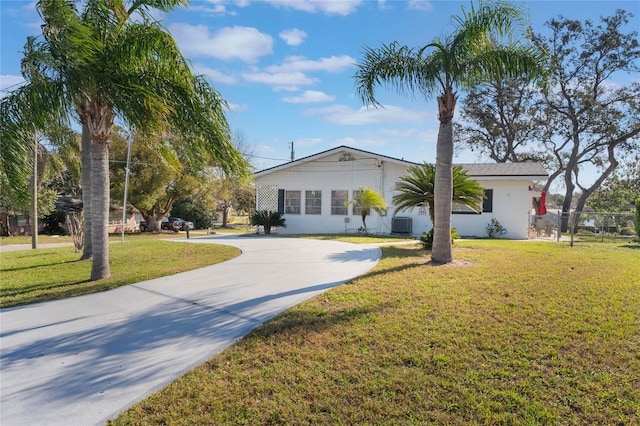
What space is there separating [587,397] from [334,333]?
2.28 metres

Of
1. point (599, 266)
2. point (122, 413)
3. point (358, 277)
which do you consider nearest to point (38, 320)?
point (122, 413)

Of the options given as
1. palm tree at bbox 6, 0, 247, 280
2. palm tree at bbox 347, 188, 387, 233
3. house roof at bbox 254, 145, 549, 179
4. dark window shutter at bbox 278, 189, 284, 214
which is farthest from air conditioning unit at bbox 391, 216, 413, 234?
palm tree at bbox 6, 0, 247, 280

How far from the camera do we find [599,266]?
7.97 meters

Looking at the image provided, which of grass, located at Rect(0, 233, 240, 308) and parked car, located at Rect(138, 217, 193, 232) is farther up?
parked car, located at Rect(138, 217, 193, 232)

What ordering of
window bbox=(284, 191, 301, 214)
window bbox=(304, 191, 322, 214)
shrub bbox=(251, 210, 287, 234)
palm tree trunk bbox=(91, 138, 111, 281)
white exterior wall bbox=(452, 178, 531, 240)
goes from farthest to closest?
window bbox=(284, 191, 301, 214) < window bbox=(304, 191, 322, 214) < shrub bbox=(251, 210, 287, 234) < white exterior wall bbox=(452, 178, 531, 240) < palm tree trunk bbox=(91, 138, 111, 281)

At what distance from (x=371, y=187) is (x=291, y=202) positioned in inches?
165

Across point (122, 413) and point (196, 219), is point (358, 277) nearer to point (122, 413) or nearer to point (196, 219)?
point (122, 413)

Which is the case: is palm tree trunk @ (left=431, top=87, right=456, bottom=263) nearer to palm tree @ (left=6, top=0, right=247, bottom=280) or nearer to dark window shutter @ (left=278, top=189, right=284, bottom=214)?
palm tree @ (left=6, top=0, right=247, bottom=280)

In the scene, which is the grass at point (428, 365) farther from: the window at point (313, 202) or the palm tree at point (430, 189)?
the window at point (313, 202)

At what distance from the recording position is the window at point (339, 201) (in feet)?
61.8

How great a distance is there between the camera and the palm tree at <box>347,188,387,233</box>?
54.1 ft

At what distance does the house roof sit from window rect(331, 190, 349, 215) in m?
1.97

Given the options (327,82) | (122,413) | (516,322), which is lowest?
(122,413)

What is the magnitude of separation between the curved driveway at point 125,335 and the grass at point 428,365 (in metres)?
0.36
